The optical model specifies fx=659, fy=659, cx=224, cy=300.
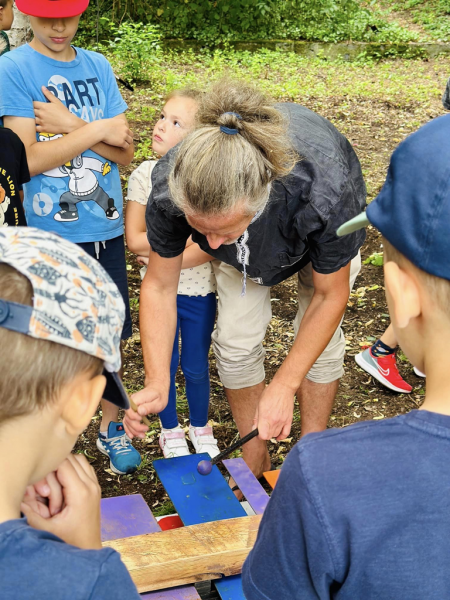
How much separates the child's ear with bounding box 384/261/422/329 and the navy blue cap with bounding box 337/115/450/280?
0.11 ft

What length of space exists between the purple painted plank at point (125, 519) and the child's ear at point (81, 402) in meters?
1.15

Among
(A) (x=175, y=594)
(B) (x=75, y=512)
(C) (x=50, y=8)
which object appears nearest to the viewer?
(B) (x=75, y=512)

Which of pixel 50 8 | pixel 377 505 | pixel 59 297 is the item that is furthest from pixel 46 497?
pixel 50 8

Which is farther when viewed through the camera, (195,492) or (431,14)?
(431,14)

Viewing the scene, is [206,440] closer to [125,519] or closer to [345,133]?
[125,519]

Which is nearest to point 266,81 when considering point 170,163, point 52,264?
point 170,163

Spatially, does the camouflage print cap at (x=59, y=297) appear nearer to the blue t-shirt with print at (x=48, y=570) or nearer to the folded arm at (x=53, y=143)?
the blue t-shirt with print at (x=48, y=570)

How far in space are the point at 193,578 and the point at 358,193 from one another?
1413 millimetres

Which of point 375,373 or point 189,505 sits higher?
point 189,505

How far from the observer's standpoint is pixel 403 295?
1024mm

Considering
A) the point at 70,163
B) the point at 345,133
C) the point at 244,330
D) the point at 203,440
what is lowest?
the point at 203,440

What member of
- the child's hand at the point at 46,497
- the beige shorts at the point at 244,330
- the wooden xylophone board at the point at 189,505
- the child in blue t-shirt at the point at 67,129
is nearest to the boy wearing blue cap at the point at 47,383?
the child's hand at the point at 46,497

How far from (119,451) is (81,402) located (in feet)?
6.42

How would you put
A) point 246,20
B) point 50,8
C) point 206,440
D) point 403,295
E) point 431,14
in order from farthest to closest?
point 431,14
point 246,20
point 206,440
point 50,8
point 403,295
